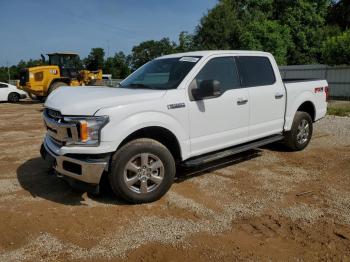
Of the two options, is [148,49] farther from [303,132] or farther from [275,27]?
[303,132]

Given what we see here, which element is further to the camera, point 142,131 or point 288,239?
point 142,131

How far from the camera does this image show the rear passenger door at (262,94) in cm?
581

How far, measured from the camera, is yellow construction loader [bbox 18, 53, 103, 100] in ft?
62.5

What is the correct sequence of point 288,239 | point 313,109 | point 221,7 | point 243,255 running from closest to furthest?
point 243,255, point 288,239, point 313,109, point 221,7

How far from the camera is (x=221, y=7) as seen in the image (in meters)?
36.8

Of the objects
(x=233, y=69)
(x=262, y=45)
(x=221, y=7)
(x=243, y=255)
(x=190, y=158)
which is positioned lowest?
(x=243, y=255)

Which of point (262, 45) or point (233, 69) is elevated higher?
point (262, 45)

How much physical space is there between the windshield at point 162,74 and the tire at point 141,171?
0.94 m

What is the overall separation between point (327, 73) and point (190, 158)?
19.7 metres

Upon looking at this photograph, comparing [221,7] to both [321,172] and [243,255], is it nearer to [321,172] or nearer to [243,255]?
[321,172]

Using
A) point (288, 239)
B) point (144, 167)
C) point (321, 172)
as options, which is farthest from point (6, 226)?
point (321, 172)

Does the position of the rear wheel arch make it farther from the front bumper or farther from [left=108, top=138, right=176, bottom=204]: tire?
the front bumper

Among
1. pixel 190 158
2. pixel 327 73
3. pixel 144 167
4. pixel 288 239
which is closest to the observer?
pixel 288 239

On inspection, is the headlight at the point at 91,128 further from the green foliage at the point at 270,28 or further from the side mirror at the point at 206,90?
the green foliage at the point at 270,28
